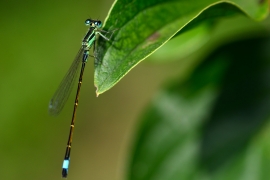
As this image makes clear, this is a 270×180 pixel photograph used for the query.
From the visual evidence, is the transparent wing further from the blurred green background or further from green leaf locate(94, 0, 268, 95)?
the blurred green background

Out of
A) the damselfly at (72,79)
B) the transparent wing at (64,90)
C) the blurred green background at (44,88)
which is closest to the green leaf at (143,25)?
the damselfly at (72,79)

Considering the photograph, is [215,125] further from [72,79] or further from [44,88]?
[44,88]

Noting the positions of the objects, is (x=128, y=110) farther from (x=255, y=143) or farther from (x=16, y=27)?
(x=255, y=143)

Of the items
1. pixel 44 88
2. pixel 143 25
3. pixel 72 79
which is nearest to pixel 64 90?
pixel 72 79

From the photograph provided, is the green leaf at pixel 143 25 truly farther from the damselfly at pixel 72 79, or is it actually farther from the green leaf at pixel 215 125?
the damselfly at pixel 72 79

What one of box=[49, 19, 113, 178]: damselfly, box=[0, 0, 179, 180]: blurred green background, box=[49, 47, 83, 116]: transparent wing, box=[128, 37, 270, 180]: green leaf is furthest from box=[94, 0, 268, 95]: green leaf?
box=[0, 0, 179, 180]: blurred green background

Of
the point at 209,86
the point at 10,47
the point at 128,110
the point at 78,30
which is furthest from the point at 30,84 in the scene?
the point at 209,86
